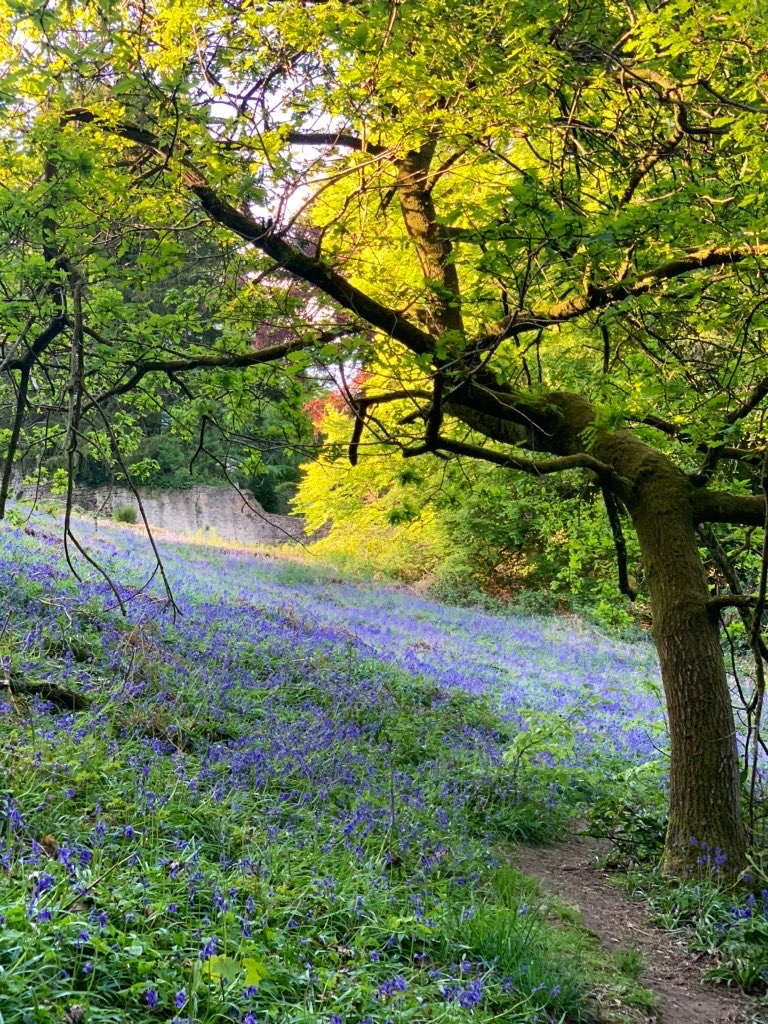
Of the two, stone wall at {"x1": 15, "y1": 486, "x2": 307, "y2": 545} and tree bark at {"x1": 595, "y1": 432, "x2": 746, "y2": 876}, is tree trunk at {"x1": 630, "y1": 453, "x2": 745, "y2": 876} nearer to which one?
tree bark at {"x1": 595, "y1": 432, "x2": 746, "y2": 876}

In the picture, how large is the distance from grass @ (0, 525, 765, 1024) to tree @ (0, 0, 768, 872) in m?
1.80

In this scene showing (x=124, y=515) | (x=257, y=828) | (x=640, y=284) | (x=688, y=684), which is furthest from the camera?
(x=124, y=515)

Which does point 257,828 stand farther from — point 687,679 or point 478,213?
point 478,213

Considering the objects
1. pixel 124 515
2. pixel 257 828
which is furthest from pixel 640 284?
pixel 124 515

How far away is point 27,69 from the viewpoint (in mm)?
3943

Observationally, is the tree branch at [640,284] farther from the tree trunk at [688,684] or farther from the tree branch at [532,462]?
the tree trunk at [688,684]

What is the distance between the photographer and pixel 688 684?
5.14 metres

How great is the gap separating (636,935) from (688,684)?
1636 millimetres

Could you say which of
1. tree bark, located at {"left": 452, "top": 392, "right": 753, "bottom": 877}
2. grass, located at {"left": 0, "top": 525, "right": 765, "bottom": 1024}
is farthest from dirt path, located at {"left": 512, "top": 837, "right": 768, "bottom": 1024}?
tree bark, located at {"left": 452, "top": 392, "right": 753, "bottom": 877}

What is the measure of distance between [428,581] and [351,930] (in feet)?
67.4

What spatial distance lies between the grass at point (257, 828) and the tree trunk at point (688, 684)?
1.26 metres

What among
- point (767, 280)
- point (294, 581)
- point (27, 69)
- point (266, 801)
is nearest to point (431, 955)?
point (266, 801)

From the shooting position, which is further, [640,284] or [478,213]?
[640,284]

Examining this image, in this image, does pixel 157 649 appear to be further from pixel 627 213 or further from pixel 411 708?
pixel 627 213
